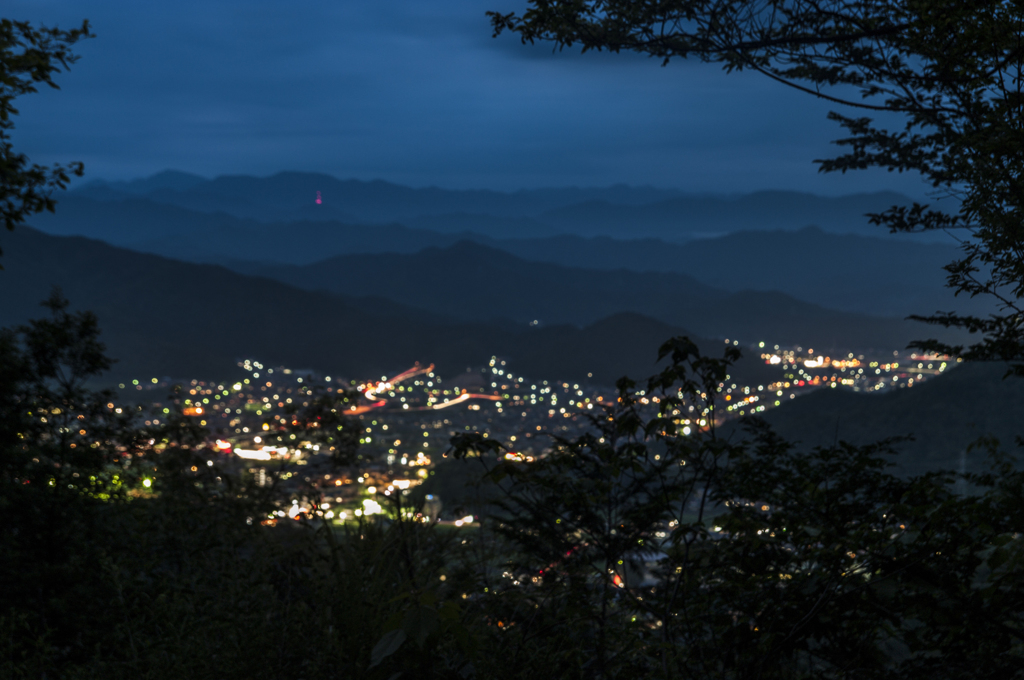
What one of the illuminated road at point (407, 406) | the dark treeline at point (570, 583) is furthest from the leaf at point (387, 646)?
the illuminated road at point (407, 406)

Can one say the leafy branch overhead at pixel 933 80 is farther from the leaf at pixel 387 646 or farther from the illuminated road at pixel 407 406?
the illuminated road at pixel 407 406

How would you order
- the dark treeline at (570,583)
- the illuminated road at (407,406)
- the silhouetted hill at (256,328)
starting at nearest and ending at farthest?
the dark treeline at (570,583), the illuminated road at (407,406), the silhouetted hill at (256,328)

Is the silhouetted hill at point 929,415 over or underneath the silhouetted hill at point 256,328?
underneath

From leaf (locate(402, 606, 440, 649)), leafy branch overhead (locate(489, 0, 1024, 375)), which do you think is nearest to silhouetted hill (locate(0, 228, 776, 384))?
leafy branch overhead (locate(489, 0, 1024, 375))

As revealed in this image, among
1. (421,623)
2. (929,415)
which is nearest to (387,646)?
(421,623)

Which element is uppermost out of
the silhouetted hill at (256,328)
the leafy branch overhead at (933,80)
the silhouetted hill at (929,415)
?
the silhouetted hill at (256,328)

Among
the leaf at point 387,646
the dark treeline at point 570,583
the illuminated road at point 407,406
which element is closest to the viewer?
the leaf at point 387,646

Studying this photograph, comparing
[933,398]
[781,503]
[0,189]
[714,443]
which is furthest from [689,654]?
[933,398]
